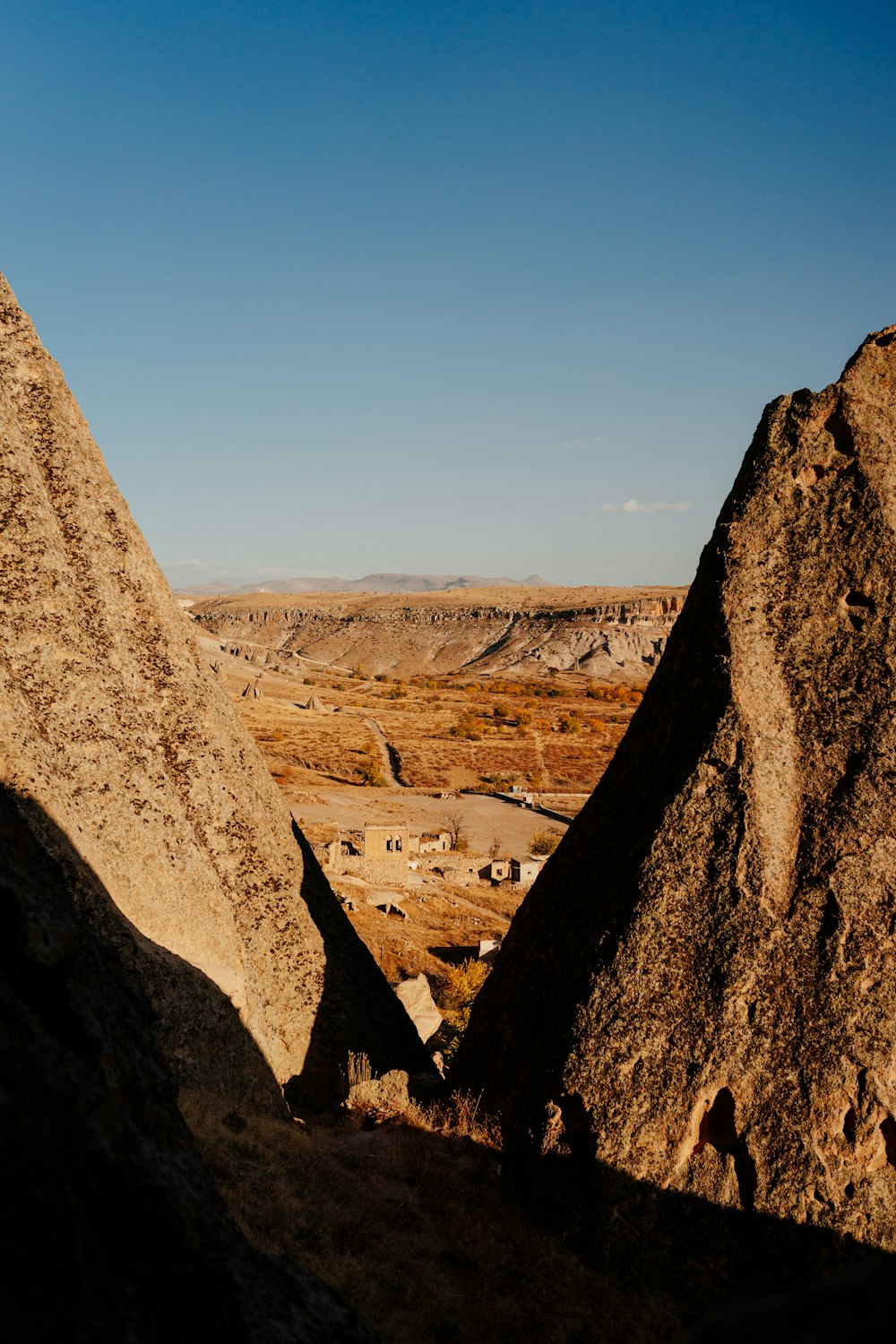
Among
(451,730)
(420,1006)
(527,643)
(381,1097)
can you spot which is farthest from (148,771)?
(527,643)

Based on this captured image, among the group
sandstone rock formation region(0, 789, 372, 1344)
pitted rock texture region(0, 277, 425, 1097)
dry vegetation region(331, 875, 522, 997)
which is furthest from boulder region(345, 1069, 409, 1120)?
dry vegetation region(331, 875, 522, 997)

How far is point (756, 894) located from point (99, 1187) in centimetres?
790

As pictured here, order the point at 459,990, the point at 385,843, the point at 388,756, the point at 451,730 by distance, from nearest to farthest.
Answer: the point at 459,990 → the point at 385,843 → the point at 388,756 → the point at 451,730

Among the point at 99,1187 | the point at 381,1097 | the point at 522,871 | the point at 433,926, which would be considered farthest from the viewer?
the point at 522,871

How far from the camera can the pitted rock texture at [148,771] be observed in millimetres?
11516

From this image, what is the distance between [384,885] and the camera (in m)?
44.8

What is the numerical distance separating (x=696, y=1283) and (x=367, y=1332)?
17.1 feet

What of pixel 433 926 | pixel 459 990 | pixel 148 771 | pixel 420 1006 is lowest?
pixel 433 926

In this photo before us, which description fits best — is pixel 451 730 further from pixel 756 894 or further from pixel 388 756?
pixel 756 894

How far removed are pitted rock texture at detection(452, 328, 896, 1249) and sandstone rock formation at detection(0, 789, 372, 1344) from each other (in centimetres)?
523

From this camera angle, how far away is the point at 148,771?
12.7 meters

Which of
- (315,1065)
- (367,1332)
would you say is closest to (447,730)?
(315,1065)

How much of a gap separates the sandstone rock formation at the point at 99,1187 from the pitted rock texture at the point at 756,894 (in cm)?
523

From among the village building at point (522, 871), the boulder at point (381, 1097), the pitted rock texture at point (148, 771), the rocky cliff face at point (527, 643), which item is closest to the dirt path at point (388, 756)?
the village building at point (522, 871)
